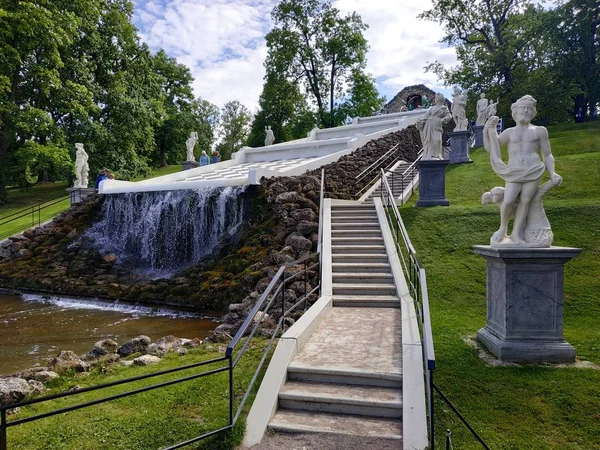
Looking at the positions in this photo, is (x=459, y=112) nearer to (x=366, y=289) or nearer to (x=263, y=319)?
(x=366, y=289)

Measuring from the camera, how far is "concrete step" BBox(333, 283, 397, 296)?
7531mm

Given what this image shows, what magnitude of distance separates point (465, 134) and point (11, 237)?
18582 mm

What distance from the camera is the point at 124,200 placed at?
15828mm

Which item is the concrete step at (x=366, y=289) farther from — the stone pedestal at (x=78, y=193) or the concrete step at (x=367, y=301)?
the stone pedestal at (x=78, y=193)

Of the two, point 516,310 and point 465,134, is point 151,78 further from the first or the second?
point 516,310

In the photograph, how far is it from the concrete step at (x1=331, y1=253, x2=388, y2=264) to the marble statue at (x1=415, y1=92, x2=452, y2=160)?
488 cm

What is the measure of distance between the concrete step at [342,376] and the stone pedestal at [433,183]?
840cm

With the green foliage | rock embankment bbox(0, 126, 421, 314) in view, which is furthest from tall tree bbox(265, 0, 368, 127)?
rock embankment bbox(0, 126, 421, 314)

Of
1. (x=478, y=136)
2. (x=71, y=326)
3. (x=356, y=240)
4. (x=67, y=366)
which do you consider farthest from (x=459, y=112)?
(x=67, y=366)

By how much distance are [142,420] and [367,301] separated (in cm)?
415

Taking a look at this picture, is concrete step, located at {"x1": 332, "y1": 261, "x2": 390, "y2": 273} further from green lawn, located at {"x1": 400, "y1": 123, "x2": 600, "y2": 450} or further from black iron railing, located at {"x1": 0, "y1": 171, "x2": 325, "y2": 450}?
green lawn, located at {"x1": 400, "y1": 123, "x2": 600, "y2": 450}

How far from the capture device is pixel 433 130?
12555 mm

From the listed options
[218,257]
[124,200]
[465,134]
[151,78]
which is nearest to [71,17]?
[151,78]

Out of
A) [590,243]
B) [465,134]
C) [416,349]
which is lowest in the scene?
[416,349]
